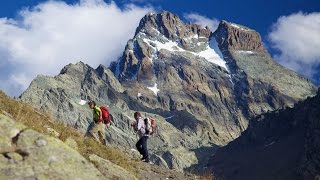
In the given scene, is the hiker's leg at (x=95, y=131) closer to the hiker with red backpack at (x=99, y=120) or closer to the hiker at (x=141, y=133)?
the hiker with red backpack at (x=99, y=120)

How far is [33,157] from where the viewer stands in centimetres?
1171

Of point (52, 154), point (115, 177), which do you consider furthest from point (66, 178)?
point (115, 177)

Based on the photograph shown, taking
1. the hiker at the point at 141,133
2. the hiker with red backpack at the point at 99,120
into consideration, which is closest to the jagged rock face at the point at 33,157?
the hiker at the point at 141,133

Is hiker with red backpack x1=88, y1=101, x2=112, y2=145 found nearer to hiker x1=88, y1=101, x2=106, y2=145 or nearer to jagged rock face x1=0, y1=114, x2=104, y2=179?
hiker x1=88, y1=101, x2=106, y2=145

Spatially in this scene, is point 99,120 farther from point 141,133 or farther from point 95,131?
point 141,133

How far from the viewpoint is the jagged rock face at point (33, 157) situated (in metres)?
11.5

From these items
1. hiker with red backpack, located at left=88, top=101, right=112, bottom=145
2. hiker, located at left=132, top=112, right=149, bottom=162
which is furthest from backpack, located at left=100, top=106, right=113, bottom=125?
hiker, located at left=132, top=112, right=149, bottom=162

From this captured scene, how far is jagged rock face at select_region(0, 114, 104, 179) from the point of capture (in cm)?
1148

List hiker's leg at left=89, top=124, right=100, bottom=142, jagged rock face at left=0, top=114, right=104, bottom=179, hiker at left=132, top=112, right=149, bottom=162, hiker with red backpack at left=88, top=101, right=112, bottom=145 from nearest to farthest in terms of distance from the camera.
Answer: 1. jagged rock face at left=0, top=114, right=104, bottom=179
2. hiker at left=132, top=112, right=149, bottom=162
3. hiker with red backpack at left=88, top=101, right=112, bottom=145
4. hiker's leg at left=89, top=124, right=100, bottom=142

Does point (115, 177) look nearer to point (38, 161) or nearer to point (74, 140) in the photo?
point (74, 140)

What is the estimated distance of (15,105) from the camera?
54.6 ft

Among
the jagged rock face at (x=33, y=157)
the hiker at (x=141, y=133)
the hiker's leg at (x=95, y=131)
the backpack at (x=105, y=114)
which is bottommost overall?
the jagged rock face at (x=33, y=157)

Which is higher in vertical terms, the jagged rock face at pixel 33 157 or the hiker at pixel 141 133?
the hiker at pixel 141 133

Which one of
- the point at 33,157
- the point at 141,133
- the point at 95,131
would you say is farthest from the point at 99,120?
the point at 33,157
